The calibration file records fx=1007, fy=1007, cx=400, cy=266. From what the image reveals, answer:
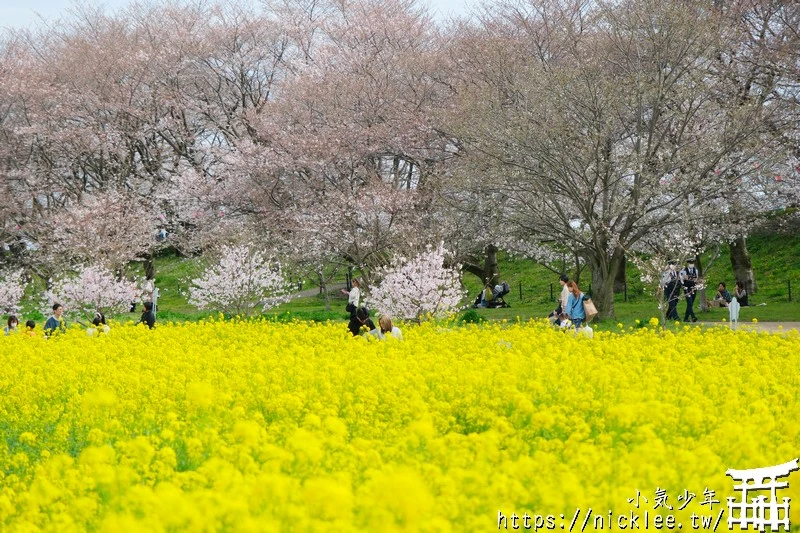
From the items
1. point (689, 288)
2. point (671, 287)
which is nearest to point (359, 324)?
point (689, 288)

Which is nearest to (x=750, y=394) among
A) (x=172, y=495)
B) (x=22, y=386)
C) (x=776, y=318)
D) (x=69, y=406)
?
(x=172, y=495)

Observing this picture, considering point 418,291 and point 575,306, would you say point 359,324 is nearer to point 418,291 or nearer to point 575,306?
point 575,306

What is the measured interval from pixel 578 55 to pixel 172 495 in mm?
23889

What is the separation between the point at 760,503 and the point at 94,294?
22.9 m

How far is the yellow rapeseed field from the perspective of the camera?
5.29 meters

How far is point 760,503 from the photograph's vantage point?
5.93 m

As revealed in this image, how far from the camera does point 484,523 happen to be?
4.95 meters

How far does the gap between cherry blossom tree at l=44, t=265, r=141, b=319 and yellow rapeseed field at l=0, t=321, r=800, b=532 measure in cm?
1005

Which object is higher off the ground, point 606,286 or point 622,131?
point 622,131

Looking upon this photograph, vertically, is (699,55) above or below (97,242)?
above

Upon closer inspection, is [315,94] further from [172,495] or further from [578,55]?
[172,495]

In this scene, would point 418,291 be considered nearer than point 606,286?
Yes

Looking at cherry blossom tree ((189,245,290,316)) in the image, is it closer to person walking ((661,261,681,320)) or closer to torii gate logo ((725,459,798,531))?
person walking ((661,261,681,320))

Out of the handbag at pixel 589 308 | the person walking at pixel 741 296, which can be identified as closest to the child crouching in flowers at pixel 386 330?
the handbag at pixel 589 308
